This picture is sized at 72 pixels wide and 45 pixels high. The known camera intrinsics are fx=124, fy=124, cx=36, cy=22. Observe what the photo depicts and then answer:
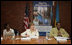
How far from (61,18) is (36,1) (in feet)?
4.15

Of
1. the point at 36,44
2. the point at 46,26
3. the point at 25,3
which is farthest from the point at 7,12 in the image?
the point at 36,44

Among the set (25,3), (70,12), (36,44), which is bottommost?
(36,44)

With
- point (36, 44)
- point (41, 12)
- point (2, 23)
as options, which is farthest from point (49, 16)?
point (36, 44)

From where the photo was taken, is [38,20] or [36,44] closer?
[36,44]

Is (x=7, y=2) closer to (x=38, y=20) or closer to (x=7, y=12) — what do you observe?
(x=7, y=12)

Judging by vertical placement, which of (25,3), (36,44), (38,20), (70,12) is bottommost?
(36,44)

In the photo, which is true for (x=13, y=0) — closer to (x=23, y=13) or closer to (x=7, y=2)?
(x=7, y=2)

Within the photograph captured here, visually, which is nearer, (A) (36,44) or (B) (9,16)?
(A) (36,44)

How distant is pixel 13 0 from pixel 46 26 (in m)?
1.76

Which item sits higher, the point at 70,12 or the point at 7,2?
the point at 7,2

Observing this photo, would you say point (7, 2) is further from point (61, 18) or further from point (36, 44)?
point (36, 44)

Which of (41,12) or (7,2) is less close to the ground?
(7,2)

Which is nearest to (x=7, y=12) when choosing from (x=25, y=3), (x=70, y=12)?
(x=25, y=3)

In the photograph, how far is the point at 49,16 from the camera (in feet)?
17.0
